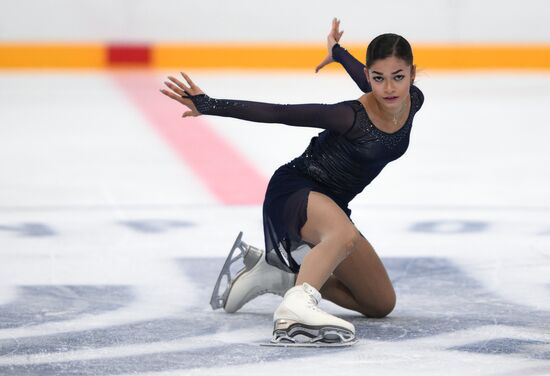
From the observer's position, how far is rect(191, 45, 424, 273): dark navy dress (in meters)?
3.55

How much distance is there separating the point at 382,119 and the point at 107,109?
499 centimetres

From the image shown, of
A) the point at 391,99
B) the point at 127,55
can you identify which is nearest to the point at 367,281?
the point at 391,99

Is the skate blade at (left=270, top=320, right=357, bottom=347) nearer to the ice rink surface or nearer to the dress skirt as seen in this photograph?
the ice rink surface

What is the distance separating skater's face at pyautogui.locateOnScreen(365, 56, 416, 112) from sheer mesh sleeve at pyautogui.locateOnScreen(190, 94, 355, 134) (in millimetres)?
134

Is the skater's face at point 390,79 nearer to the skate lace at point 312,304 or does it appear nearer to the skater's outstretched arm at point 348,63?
the skater's outstretched arm at point 348,63

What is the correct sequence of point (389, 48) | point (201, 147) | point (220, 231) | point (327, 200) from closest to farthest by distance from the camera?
1. point (389, 48)
2. point (327, 200)
3. point (220, 231)
4. point (201, 147)

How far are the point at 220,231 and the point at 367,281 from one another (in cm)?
141

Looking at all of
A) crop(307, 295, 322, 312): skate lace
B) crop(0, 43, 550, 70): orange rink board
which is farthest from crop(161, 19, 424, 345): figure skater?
crop(0, 43, 550, 70): orange rink board

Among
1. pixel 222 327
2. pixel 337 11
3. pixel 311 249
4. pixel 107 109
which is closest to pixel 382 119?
pixel 311 249

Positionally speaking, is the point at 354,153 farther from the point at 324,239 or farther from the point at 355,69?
the point at 355,69

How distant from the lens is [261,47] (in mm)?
9938

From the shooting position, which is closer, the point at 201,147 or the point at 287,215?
the point at 287,215

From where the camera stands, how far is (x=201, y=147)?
23.9 feet

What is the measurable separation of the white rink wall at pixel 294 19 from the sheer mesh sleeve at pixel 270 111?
20.6ft
